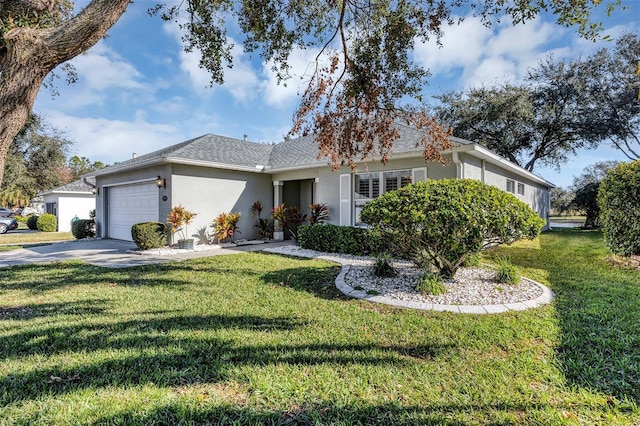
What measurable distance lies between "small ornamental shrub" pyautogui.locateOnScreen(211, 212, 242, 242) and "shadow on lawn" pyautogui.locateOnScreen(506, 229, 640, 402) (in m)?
10.4

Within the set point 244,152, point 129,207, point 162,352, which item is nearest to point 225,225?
point 244,152

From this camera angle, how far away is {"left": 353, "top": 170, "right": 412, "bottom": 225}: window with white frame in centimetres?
1010

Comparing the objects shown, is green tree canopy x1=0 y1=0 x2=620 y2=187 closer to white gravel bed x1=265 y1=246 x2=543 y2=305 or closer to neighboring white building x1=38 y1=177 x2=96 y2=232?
white gravel bed x1=265 y1=246 x2=543 y2=305

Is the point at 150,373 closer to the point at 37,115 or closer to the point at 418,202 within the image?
the point at 418,202

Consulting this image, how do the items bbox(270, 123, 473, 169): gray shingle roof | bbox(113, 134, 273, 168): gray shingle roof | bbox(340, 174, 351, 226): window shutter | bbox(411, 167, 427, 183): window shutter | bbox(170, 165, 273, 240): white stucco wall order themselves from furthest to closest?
bbox(113, 134, 273, 168): gray shingle roof < bbox(170, 165, 273, 240): white stucco wall < bbox(340, 174, 351, 226): window shutter < bbox(270, 123, 473, 169): gray shingle roof < bbox(411, 167, 427, 183): window shutter

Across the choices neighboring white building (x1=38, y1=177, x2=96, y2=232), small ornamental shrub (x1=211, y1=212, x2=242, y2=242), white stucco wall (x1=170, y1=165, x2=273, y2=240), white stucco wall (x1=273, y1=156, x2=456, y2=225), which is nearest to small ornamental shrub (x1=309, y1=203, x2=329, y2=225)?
white stucco wall (x1=273, y1=156, x2=456, y2=225)

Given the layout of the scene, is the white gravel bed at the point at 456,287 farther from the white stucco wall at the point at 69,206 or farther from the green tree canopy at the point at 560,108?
the white stucco wall at the point at 69,206

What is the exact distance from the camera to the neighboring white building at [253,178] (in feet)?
32.5

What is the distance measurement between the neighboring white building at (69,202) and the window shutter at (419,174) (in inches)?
Result: 869

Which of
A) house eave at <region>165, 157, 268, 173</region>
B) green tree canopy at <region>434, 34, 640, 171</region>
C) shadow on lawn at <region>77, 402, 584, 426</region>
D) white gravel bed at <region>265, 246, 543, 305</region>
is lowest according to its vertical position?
shadow on lawn at <region>77, 402, 584, 426</region>

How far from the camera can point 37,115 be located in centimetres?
2039

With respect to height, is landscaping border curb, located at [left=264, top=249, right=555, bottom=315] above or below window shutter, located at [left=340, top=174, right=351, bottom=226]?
below

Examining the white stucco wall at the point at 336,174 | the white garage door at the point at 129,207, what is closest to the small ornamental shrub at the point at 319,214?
the white stucco wall at the point at 336,174

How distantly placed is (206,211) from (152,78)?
17.4 ft
